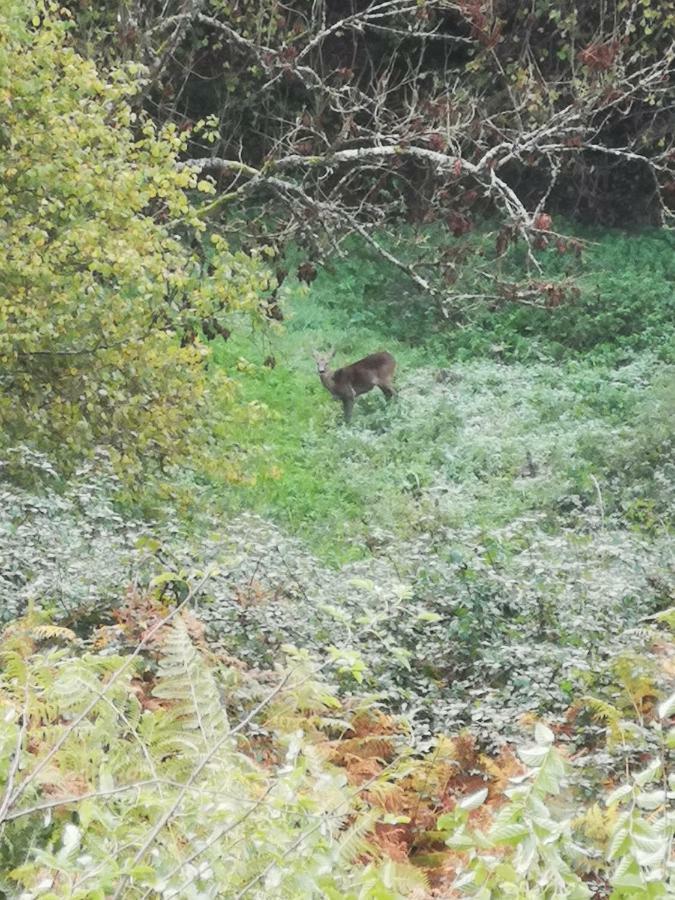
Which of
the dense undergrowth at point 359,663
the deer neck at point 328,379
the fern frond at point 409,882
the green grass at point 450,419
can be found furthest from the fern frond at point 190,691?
the deer neck at point 328,379

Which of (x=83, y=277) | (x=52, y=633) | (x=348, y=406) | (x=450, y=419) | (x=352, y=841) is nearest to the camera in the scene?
(x=352, y=841)

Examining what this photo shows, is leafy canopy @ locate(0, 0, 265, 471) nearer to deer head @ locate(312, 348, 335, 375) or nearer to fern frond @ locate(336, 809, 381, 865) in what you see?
deer head @ locate(312, 348, 335, 375)

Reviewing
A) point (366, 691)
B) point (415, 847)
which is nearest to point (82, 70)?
point (366, 691)

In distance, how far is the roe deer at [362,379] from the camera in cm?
1480

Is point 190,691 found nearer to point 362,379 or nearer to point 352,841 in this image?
point 352,841


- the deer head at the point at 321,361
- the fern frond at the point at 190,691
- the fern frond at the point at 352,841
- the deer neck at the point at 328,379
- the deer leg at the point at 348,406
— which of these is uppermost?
the fern frond at the point at 352,841

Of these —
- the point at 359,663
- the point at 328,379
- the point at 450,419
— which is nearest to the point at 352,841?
the point at 359,663

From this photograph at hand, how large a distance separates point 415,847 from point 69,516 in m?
3.48

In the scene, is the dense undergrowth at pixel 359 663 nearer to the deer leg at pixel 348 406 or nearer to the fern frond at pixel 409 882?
the fern frond at pixel 409 882

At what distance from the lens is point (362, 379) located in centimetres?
1486

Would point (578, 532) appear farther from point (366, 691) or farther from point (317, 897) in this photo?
point (317, 897)

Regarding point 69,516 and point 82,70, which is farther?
point 82,70

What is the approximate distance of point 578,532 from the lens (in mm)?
9539

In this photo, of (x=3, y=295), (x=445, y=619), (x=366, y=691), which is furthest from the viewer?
(x=3, y=295)
